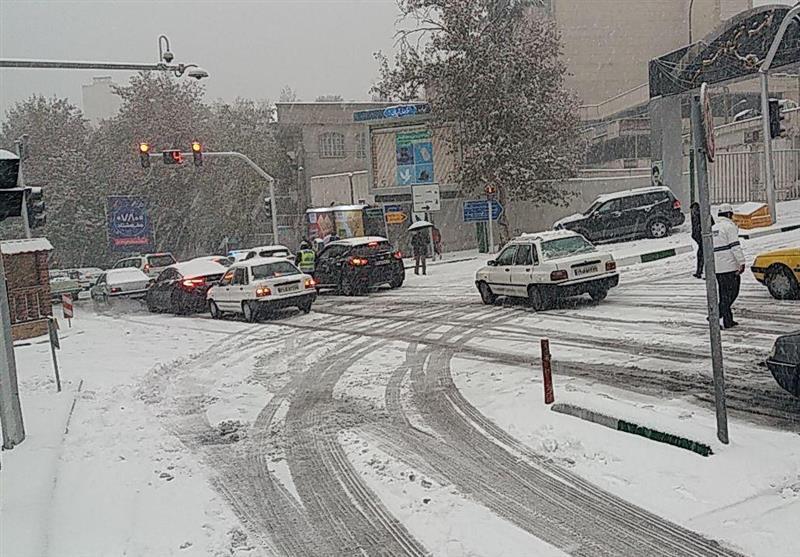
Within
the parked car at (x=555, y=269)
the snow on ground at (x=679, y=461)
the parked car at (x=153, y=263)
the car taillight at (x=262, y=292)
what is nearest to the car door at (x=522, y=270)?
the parked car at (x=555, y=269)

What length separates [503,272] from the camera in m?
17.1

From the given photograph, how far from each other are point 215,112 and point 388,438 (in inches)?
2408

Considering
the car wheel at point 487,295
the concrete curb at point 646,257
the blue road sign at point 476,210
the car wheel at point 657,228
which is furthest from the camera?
the blue road sign at point 476,210

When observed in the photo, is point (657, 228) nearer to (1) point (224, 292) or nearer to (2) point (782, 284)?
(2) point (782, 284)

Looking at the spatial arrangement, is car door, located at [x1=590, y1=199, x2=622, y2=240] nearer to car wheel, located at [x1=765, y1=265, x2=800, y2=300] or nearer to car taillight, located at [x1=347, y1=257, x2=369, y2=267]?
car taillight, located at [x1=347, y1=257, x2=369, y2=267]

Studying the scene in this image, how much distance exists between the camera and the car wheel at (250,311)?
18828mm

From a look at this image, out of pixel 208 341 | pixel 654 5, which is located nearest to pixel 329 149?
pixel 654 5

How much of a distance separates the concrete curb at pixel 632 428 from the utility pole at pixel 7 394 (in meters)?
5.68

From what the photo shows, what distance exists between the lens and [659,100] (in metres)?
30.8

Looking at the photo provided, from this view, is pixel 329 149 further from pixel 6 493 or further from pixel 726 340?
pixel 6 493

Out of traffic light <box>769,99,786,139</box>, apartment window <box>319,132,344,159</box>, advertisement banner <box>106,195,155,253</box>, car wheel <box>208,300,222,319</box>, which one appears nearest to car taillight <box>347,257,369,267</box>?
car wheel <box>208,300,222,319</box>

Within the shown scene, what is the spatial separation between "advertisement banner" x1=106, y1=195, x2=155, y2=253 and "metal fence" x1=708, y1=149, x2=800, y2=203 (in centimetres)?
3305

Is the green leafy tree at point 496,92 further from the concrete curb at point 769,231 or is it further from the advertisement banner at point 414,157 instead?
the concrete curb at point 769,231

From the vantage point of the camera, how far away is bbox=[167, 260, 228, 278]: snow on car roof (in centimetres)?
2356
